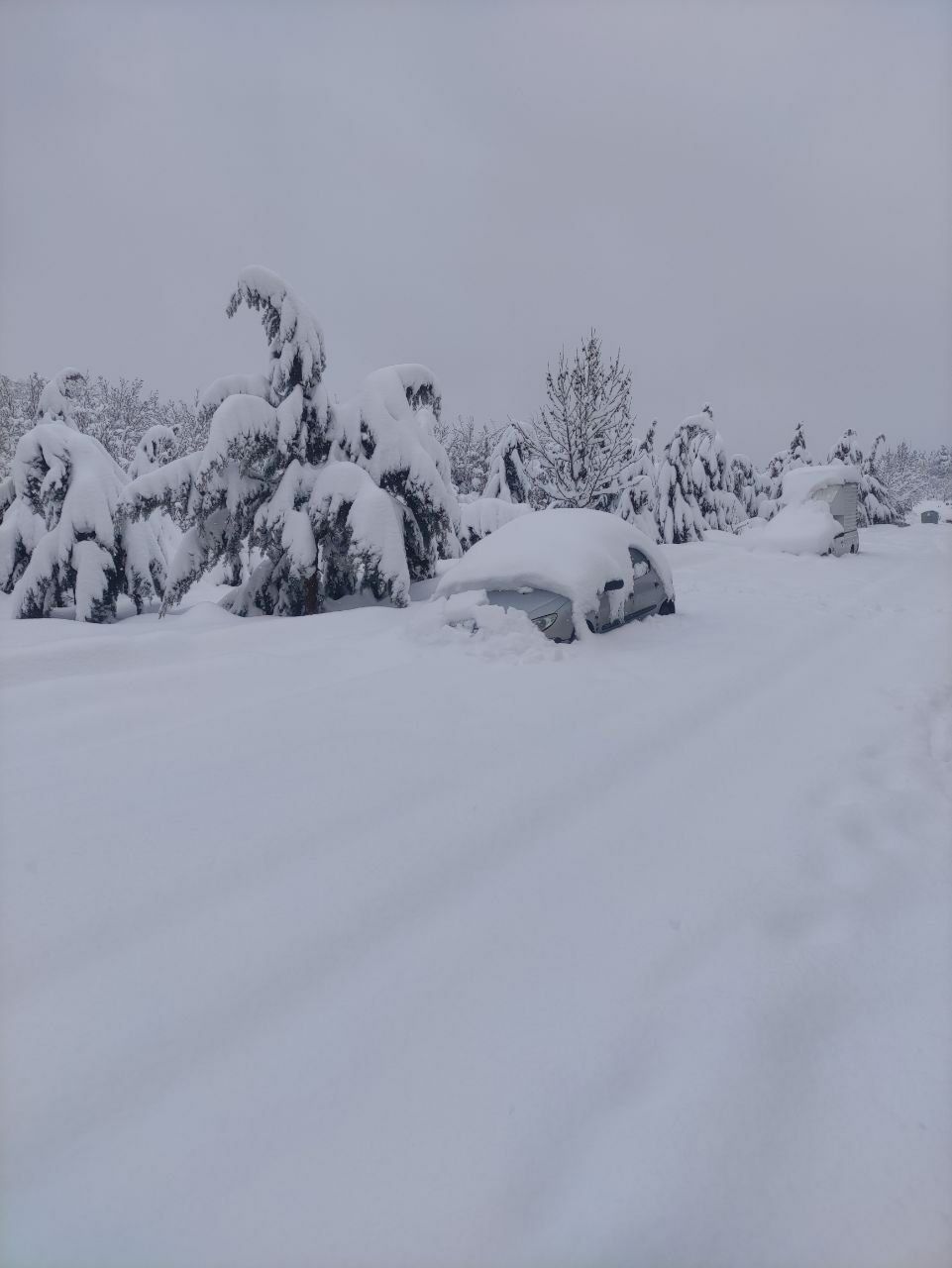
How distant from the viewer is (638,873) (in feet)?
8.77

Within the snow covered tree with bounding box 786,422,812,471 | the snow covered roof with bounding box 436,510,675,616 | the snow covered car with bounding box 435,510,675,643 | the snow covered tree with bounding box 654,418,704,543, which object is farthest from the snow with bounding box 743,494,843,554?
the snow covered tree with bounding box 786,422,812,471

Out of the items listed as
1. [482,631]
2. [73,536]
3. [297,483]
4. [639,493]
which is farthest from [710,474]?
[73,536]

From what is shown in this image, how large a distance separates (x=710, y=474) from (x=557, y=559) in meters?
24.0

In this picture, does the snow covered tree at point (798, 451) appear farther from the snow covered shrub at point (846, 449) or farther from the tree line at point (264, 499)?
the tree line at point (264, 499)

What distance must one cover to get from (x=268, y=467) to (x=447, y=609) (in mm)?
3865

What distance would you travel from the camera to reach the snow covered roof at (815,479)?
1753 cm

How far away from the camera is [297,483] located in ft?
27.9

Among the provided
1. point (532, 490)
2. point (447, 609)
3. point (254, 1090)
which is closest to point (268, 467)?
point (447, 609)

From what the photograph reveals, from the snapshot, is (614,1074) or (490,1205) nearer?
(490,1205)

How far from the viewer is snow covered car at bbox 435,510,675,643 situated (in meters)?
6.18

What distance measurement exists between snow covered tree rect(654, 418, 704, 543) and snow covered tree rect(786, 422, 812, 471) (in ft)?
43.6

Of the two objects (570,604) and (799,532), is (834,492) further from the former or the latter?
(570,604)

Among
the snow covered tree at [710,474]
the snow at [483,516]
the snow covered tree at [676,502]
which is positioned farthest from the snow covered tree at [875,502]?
the snow at [483,516]

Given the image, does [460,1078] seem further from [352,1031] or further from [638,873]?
[638,873]
